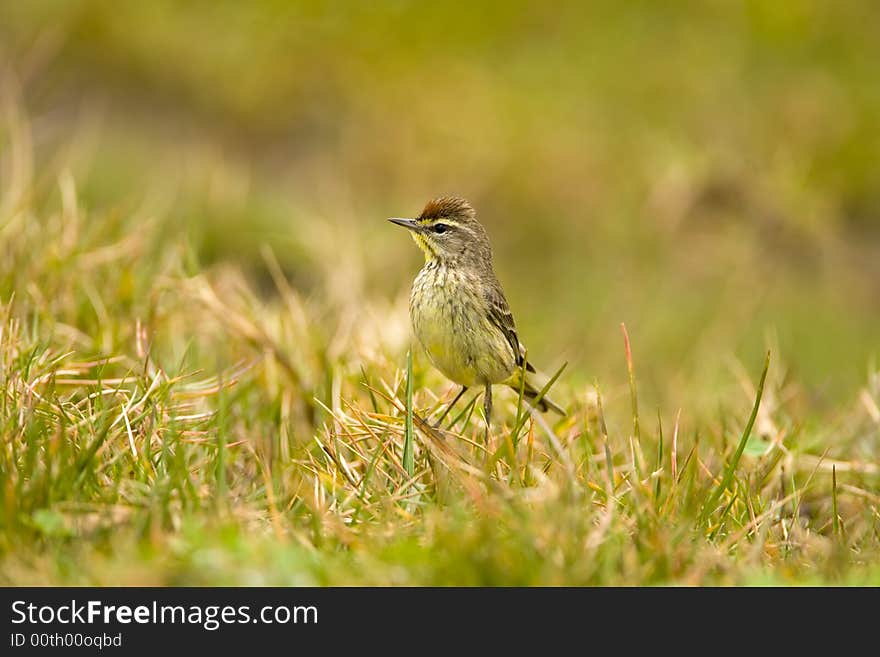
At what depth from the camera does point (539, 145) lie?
39.0 ft

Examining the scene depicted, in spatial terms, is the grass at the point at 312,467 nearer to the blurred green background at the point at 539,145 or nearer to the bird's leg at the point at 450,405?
the bird's leg at the point at 450,405

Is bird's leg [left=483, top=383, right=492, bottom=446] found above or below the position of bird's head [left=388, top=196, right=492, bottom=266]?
below

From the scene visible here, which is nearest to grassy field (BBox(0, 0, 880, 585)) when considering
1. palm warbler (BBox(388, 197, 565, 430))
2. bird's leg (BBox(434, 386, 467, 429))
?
bird's leg (BBox(434, 386, 467, 429))

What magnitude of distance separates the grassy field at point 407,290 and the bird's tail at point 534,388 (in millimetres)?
78

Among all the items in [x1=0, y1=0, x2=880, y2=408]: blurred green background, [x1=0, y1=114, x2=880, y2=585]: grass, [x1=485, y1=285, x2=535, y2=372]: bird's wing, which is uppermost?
[x1=0, y1=0, x2=880, y2=408]: blurred green background

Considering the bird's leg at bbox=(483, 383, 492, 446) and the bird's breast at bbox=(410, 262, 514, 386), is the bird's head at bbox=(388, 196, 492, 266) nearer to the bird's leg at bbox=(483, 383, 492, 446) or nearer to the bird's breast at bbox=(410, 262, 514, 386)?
the bird's breast at bbox=(410, 262, 514, 386)

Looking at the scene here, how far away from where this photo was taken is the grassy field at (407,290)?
11.7 feet

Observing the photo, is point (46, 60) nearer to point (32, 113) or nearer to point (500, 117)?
point (32, 113)

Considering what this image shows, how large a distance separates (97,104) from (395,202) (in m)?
3.56

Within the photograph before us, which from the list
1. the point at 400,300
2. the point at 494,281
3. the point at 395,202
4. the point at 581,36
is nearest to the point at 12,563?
the point at 494,281

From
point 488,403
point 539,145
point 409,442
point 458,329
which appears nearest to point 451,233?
point 458,329

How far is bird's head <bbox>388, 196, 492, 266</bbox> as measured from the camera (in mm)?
5184

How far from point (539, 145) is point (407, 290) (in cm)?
451

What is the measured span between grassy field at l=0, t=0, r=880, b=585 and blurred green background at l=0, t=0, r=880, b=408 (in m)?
0.04
